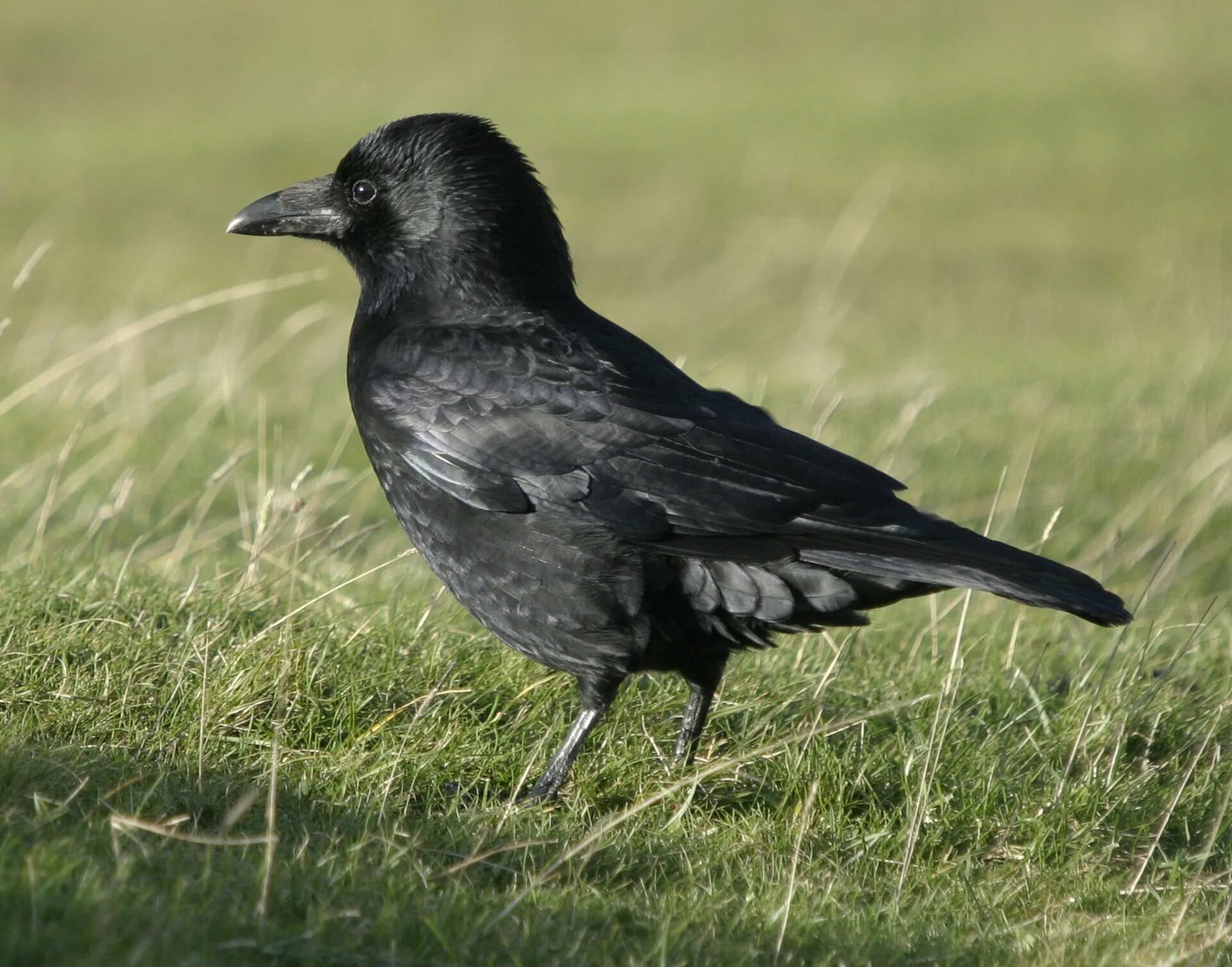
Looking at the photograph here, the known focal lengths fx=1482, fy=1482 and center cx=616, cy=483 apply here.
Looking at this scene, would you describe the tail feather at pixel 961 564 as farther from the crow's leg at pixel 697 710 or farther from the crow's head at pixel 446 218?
the crow's head at pixel 446 218

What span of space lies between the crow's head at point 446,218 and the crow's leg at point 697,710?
1252 mm

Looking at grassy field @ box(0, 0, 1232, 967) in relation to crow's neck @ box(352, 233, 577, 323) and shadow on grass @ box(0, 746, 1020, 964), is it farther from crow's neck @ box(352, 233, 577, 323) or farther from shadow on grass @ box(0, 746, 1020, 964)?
crow's neck @ box(352, 233, 577, 323)

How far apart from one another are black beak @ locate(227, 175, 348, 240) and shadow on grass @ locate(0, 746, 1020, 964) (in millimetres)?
1907

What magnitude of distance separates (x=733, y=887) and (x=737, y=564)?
0.90 m

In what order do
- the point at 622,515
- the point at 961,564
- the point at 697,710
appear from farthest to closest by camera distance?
1. the point at 697,710
2. the point at 622,515
3. the point at 961,564

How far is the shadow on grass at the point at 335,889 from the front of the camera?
2.65 metres

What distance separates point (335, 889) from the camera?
2.97 meters

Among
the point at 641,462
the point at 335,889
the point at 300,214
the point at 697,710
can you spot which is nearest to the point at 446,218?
the point at 300,214

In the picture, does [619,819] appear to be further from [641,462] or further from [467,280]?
[467,280]

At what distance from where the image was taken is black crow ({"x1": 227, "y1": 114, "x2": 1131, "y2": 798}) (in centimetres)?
387

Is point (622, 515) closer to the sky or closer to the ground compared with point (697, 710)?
closer to the sky

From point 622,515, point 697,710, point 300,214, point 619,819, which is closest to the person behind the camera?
point 619,819

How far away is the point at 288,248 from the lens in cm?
2097

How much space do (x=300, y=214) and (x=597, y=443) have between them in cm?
148
